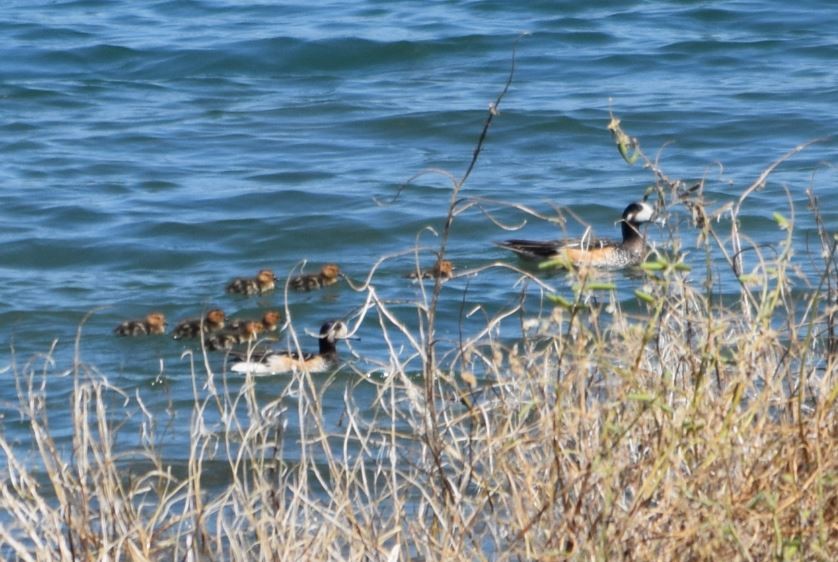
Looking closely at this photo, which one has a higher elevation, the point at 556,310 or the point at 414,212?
the point at 556,310

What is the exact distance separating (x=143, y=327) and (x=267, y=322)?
92 centimetres

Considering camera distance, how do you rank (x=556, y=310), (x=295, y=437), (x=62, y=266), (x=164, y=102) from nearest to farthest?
(x=556, y=310) → (x=295, y=437) → (x=62, y=266) → (x=164, y=102)

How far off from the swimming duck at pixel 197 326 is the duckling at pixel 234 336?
3.1 inches

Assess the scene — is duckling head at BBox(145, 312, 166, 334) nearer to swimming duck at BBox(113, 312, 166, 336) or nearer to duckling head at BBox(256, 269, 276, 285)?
swimming duck at BBox(113, 312, 166, 336)

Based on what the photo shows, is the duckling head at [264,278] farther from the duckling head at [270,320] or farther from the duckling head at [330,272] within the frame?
the duckling head at [270,320]

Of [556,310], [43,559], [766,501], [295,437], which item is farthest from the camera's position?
[295,437]

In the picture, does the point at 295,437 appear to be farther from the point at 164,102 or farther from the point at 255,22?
the point at 255,22

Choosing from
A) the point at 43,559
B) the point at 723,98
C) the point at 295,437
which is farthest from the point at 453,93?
the point at 43,559

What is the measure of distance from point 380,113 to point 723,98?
353 centimetres

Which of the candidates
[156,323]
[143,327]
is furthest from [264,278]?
[143,327]

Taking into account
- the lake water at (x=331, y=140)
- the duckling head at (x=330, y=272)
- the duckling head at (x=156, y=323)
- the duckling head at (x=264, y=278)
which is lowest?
the lake water at (x=331, y=140)

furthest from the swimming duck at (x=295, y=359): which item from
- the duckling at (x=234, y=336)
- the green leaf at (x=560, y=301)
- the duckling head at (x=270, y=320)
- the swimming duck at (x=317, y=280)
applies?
the green leaf at (x=560, y=301)

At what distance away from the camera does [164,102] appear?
19484 millimetres

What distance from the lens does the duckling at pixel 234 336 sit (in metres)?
11.0
